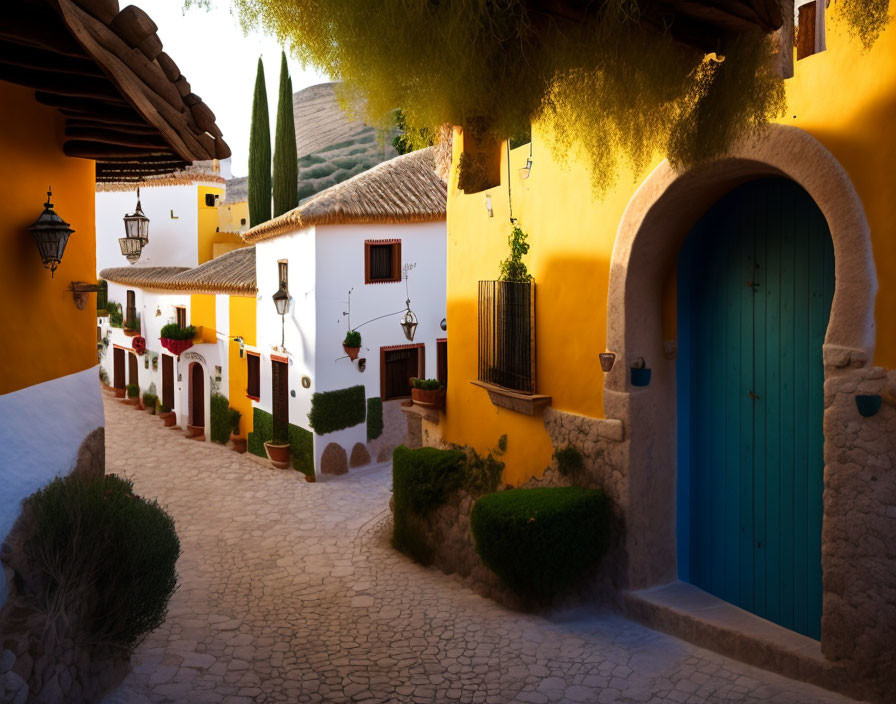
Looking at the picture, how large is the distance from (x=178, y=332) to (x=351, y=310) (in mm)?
6195

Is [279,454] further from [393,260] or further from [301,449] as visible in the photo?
[393,260]

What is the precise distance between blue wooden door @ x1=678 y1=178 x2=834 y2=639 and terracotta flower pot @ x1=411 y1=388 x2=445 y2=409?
3.52m

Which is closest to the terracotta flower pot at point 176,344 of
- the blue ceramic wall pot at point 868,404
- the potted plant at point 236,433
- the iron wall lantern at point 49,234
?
the potted plant at point 236,433

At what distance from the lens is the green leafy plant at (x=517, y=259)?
8422 millimetres

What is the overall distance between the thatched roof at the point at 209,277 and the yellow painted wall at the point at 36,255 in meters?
12.0

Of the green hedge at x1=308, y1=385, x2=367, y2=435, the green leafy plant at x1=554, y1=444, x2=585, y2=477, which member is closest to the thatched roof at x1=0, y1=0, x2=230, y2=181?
the green leafy plant at x1=554, y1=444, x2=585, y2=477

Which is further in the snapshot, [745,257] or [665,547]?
[665,547]

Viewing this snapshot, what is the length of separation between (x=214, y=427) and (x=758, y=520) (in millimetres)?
15583

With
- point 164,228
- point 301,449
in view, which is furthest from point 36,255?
point 164,228

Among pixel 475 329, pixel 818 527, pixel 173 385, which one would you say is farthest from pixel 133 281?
pixel 818 527

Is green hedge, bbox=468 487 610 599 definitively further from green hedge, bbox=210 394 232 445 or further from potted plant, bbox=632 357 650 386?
green hedge, bbox=210 394 232 445

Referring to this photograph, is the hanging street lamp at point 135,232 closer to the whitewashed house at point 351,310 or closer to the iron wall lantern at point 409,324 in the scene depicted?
the whitewashed house at point 351,310

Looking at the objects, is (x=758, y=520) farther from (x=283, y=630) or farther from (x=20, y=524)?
(x=20, y=524)

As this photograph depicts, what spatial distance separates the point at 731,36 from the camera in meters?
4.36
